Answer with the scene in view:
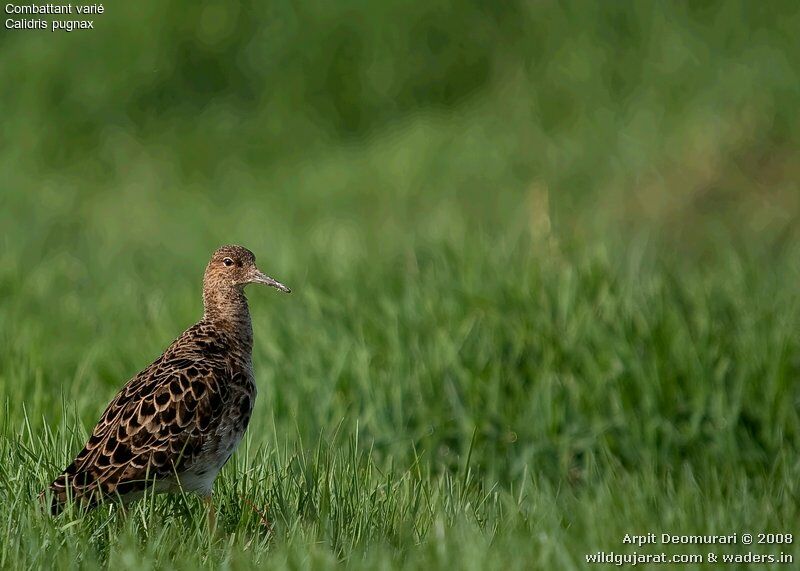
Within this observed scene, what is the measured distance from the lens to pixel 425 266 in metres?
8.61

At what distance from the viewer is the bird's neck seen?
17.4 ft

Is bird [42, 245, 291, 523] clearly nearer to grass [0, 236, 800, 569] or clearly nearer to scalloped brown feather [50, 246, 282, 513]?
scalloped brown feather [50, 246, 282, 513]

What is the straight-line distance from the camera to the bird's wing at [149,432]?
15.1 ft

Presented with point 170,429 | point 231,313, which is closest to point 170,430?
point 170,429

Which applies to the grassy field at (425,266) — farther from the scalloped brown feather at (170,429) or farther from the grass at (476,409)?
the scalloped brown feather at (170,429)

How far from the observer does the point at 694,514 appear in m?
4.97

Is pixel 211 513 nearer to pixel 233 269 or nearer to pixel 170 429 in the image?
pixel 170 429

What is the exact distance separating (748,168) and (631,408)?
4.70 meters

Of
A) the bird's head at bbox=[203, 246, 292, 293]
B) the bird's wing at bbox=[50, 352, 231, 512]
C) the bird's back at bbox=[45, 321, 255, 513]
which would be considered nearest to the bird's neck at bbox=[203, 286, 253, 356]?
the bird's head at bbox=[203, 246, 292, 293]

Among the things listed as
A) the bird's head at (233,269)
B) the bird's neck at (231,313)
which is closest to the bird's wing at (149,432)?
the bird's neck at (231,313)

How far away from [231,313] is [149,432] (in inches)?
30.8

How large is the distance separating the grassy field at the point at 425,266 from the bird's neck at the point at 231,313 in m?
0.49

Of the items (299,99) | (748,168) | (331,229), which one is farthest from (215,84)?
(748,168)

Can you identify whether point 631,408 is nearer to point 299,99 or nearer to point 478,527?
point 478,527
